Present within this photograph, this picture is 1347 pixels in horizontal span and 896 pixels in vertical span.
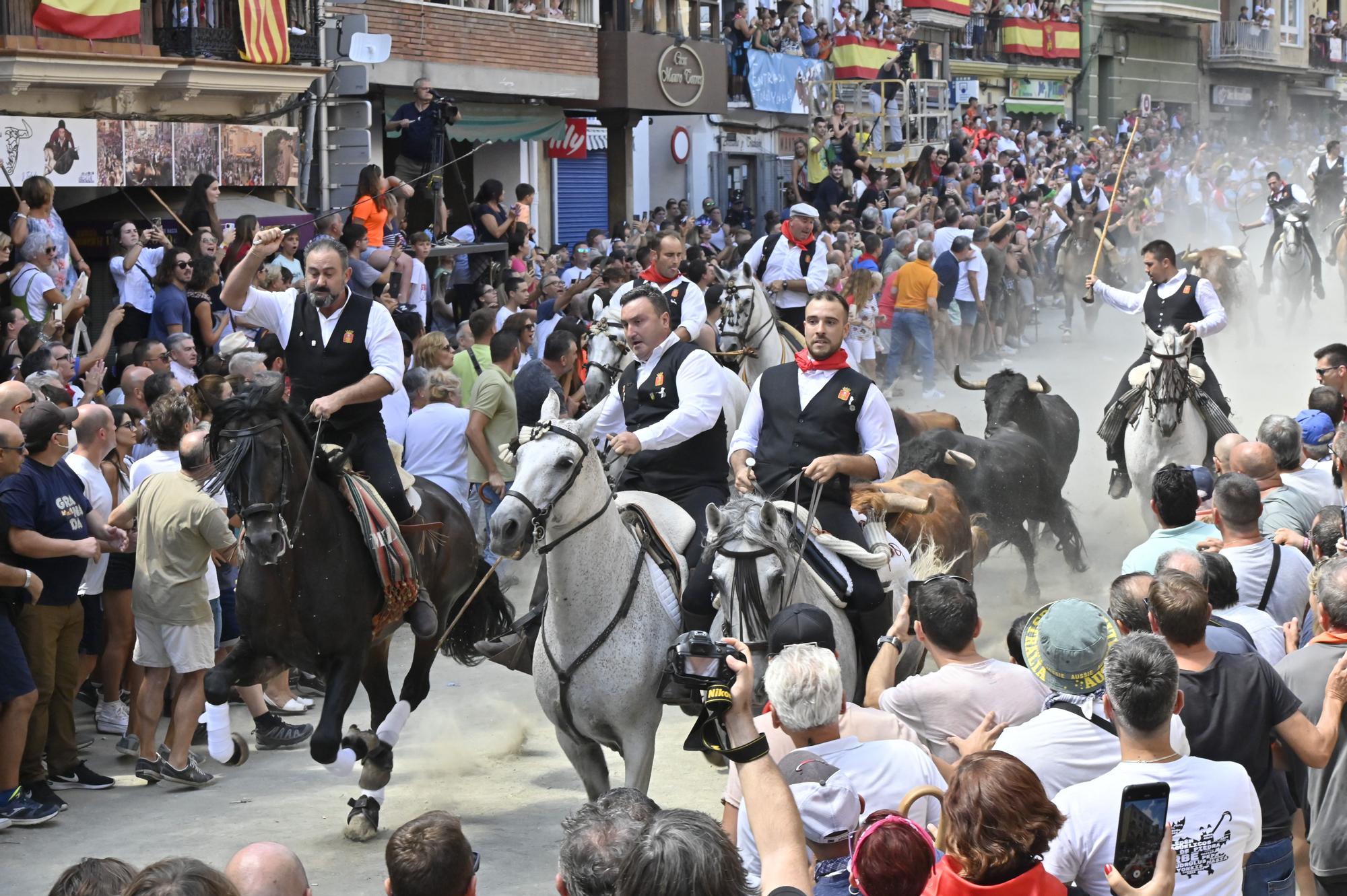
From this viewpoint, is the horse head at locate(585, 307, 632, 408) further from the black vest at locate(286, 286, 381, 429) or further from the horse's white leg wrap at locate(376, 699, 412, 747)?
the horse's white leg wrap at locate(376, 699, 412, 747)

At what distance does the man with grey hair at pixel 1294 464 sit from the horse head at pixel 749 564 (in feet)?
10.5

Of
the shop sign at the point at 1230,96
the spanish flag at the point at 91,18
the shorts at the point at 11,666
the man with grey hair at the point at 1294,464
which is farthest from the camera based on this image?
the shop sign at the point at 1230,96

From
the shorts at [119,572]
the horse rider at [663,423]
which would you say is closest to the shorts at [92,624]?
the shorts at [119,572]

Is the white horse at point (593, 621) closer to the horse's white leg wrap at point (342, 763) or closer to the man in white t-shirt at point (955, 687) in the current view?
the horse's white leg wrap at point (342, 763)

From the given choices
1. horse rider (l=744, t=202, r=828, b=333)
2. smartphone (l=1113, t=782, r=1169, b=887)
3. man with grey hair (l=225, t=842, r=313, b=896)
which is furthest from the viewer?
horse rider (l=744, t=202, r=828, b=333)

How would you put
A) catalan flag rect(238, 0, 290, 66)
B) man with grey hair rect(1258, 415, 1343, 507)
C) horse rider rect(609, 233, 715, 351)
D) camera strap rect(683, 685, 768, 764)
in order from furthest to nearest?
catalan flag rect(238, 0, 290, 66)
horse rider rect(609, 233, 715, 351)
man with grey hair rect(1258, 415, 1343, 507)
camera strap rect(683, 685, 768, 764)

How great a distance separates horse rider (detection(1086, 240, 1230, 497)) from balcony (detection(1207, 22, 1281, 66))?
49.9 metres

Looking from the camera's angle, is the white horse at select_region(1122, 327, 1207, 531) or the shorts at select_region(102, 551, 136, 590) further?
the white horse at select_region(1122, 327, 1207, 531)

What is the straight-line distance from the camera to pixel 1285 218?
27094mm

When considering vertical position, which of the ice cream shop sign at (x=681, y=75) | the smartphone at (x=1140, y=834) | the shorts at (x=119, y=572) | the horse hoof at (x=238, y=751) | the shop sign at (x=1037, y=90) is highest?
→ the shop sign at (x=1037, y=90)

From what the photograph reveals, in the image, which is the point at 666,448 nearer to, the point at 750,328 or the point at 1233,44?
the point at 750,328

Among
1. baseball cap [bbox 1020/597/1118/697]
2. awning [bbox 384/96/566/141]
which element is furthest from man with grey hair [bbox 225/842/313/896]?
awning [bbox 384/96/566/141]

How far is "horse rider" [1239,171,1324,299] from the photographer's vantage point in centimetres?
2664

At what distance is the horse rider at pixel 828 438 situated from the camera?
7301 mm
